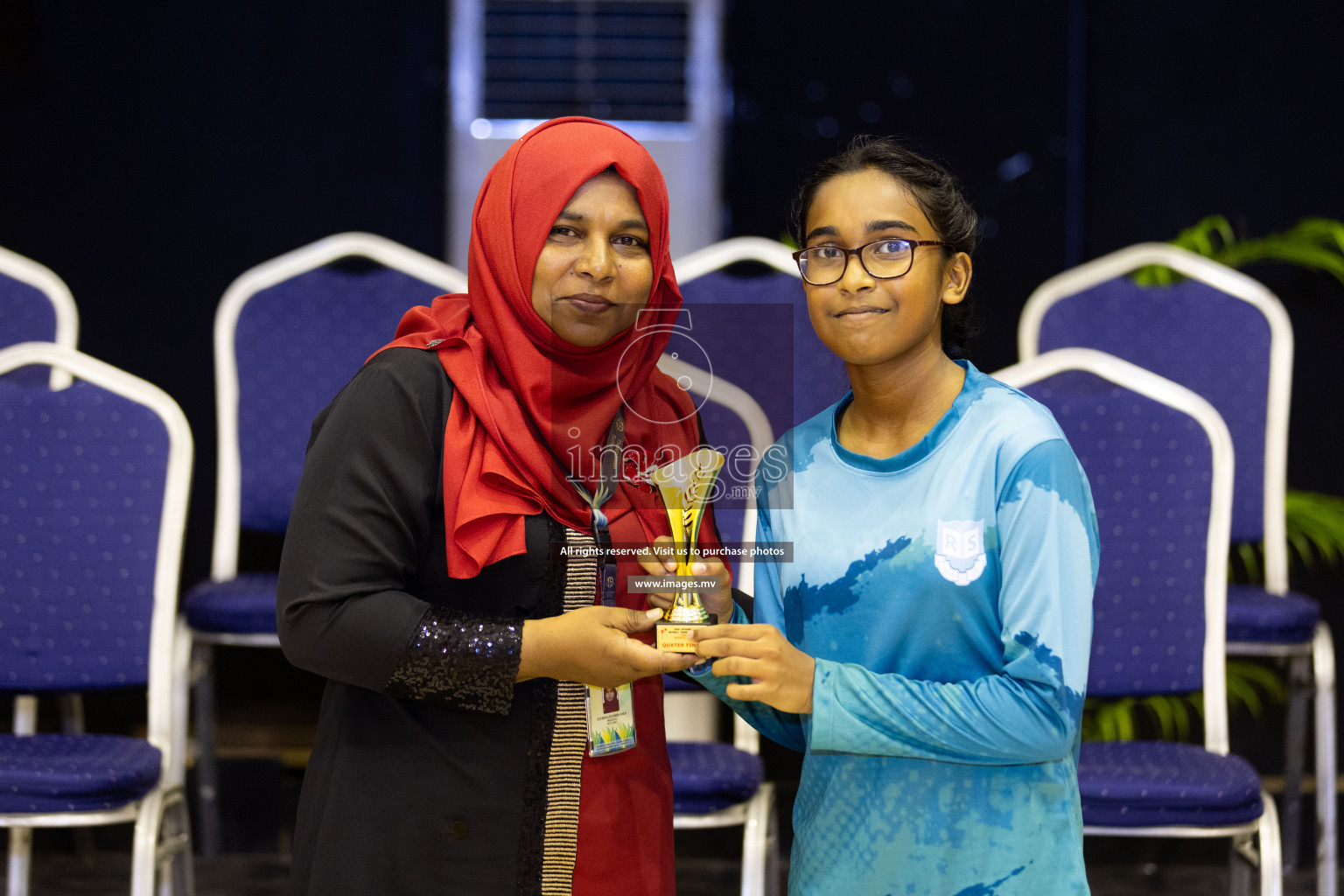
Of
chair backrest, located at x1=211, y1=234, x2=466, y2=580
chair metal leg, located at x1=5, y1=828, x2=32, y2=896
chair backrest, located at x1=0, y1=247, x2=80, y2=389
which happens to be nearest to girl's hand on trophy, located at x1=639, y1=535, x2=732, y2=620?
chair metal leg, located at x1=5, y1=828, x2=32, y2=896

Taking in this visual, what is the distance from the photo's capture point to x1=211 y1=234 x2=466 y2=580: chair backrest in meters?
2.56

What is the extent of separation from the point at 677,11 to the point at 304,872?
2814 millimetres

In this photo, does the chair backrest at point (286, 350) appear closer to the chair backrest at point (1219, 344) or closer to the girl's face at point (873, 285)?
the chair backrest at point (1219, 344)

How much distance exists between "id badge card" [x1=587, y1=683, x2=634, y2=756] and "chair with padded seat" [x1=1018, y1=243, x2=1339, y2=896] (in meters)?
1.65

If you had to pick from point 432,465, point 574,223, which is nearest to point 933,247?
point 574,223

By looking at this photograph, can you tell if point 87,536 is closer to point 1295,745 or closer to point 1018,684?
point 1018,684

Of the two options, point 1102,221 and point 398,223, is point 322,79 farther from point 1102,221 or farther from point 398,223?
point 1102,221

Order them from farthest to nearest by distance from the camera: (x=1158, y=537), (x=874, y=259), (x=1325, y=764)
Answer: (x=1325, y=764) < (x=1158, y=537) < (x=874, y=259)

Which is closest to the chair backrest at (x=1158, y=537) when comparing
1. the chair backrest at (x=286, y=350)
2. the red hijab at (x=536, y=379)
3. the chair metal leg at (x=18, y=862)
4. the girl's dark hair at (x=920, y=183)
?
the girl's dark hair at (x=920, y=183)

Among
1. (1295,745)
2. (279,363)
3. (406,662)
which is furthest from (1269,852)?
(279,363)

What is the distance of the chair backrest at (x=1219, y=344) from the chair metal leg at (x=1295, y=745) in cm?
27

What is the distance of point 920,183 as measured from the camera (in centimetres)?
115

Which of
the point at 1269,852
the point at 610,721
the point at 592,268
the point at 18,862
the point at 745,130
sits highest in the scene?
the point at 745,130

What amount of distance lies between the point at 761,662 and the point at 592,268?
1.36 feet
